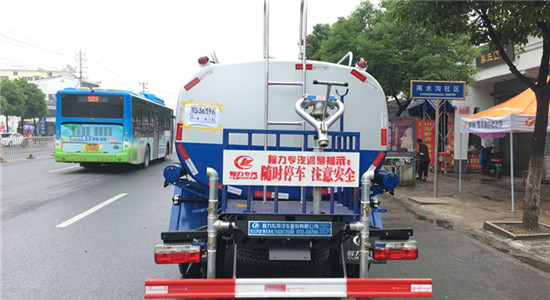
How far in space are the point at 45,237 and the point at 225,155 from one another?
4616mm

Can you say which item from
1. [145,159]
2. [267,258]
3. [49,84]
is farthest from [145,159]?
[49,84]

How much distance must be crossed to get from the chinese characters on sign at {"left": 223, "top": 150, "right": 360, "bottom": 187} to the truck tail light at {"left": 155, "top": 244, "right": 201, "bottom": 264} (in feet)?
2.38

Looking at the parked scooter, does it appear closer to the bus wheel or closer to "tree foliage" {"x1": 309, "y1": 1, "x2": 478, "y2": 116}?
"tree foliage" {"x1": 309, "y1": 1, "x2": 478, "y2": 116}

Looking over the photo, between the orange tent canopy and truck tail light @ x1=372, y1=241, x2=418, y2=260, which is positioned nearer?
truck tail light @ x1=372, y1=241, x2=418, y2=260

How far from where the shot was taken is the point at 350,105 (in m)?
4.03

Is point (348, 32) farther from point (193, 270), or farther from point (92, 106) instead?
point (193, 270)

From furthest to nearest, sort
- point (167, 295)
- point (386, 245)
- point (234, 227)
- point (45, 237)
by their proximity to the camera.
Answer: point (45, 237), point (386, 245), point (234, 227), point (167, 295)

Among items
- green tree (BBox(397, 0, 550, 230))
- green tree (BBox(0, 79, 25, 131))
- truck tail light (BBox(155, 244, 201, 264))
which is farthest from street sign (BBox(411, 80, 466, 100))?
green tree (BBox(0, 79, 25, 131))

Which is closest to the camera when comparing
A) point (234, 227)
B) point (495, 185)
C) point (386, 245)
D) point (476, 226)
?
point (234, 227)

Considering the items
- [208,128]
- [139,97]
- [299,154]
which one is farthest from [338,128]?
[139,97]

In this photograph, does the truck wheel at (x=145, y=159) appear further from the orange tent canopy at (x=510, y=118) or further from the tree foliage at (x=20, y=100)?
the tree foliage at (x=20, y=100)

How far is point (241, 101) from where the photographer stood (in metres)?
3.95

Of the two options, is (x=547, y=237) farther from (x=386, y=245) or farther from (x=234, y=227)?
(x=234, y=227)

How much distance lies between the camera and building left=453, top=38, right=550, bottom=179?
12962mm
